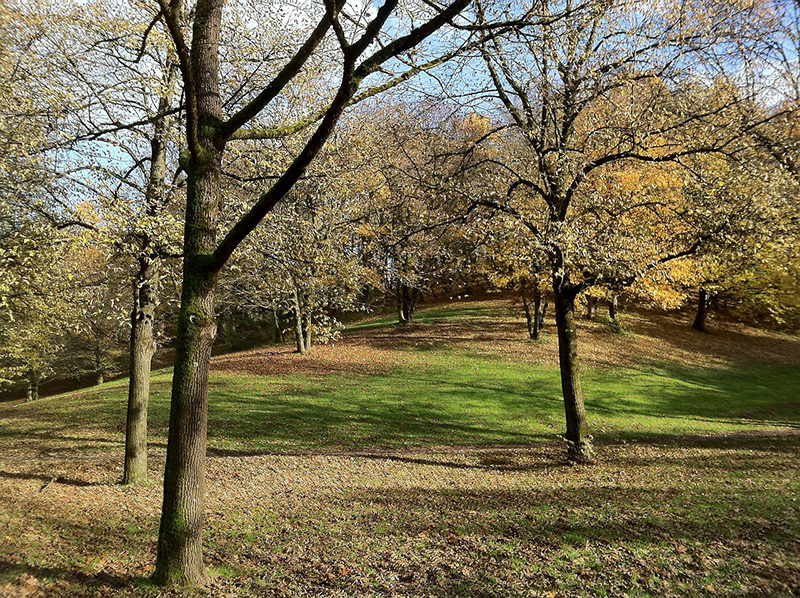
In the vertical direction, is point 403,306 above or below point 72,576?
above

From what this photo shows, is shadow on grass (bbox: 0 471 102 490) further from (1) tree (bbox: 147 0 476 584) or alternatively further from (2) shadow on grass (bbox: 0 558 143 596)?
(1) tree (bbox: 147 0 476 584)

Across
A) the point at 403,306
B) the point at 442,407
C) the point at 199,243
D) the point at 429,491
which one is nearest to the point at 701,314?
the point at 403,306

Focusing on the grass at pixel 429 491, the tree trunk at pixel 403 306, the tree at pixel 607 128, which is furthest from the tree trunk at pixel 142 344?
the tree trunk at pixel 403 306

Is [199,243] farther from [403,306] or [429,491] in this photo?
[403,306]

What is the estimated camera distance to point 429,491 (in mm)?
9812

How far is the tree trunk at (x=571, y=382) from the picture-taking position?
466 inches

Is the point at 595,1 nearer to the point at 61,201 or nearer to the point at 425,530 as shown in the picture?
the point at 425,530

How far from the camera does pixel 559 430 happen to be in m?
16.1

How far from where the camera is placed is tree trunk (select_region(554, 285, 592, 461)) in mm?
11828

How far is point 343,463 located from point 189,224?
8.41 metres

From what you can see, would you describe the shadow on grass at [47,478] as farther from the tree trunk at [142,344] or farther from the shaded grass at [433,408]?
the shaded grass at [433,408]

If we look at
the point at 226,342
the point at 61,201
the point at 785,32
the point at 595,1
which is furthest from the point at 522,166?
the point at 226,342

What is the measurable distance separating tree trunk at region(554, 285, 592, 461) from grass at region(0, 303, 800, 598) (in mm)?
556

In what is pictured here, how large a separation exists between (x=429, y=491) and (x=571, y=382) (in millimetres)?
4541
